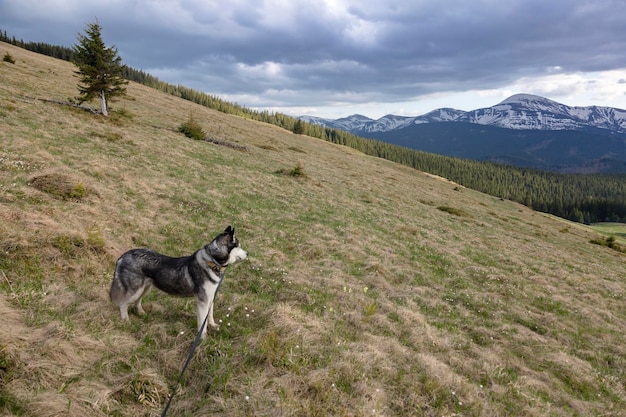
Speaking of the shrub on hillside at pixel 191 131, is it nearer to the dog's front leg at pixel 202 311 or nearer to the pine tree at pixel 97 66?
the pine tree at pixel 97 66

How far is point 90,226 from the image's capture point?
429 inches

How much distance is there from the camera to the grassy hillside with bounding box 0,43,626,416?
200 inches

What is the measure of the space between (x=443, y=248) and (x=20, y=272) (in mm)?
20426

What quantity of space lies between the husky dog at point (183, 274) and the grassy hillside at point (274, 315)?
2.21ft

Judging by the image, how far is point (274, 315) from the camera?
7500 mm

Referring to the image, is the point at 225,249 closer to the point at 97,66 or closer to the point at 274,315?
the point at 274,315

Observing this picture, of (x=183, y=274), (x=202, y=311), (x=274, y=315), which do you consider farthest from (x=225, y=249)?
(x=274, y=315)

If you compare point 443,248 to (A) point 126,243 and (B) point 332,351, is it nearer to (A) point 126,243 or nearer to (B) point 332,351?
(B) point 332,351

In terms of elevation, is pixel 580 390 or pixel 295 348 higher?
pixel 295 348

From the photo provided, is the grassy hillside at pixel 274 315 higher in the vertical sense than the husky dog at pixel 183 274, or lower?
lower

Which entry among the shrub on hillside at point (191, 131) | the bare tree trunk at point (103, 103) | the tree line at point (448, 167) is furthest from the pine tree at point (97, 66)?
the tree line at point (448, 167)

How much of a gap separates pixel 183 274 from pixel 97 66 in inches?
1410

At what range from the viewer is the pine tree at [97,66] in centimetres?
3092

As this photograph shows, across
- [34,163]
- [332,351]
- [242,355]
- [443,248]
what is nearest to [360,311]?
[332,351]
